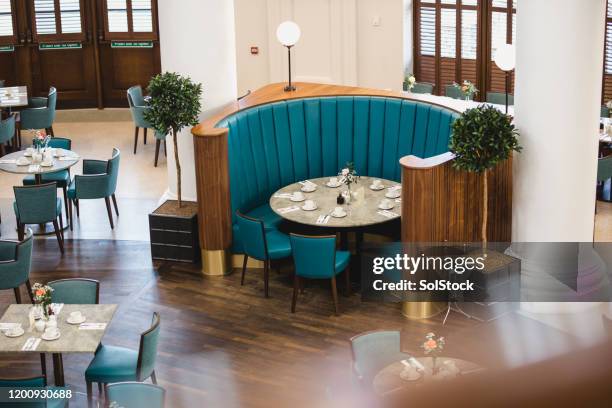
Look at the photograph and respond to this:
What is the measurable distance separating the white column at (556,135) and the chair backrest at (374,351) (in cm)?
187

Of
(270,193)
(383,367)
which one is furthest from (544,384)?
(270,193)

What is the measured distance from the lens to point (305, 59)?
12586 mm

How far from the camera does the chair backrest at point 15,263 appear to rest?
7.12 m

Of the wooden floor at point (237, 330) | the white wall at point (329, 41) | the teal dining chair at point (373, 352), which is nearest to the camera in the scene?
the teal dining chair at point (373, 352)

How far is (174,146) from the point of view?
8.51m

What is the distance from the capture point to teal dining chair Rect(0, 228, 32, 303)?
7.12m

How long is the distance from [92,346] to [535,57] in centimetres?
391

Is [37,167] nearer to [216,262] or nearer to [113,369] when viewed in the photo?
[216,262]

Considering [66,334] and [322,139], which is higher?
[322,139]

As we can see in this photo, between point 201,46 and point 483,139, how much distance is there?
12.0 feet

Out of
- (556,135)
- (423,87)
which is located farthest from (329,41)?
(556,135)

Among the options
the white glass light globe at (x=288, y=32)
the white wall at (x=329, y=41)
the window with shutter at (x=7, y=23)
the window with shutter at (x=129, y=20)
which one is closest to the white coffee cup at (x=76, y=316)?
the white glass light globe at (x=288, y=32)

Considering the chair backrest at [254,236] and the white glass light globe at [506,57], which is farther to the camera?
the chair backrest at [254,236]

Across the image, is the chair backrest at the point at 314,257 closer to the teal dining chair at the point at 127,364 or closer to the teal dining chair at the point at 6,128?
the teal dining chair at the point at 127,364
